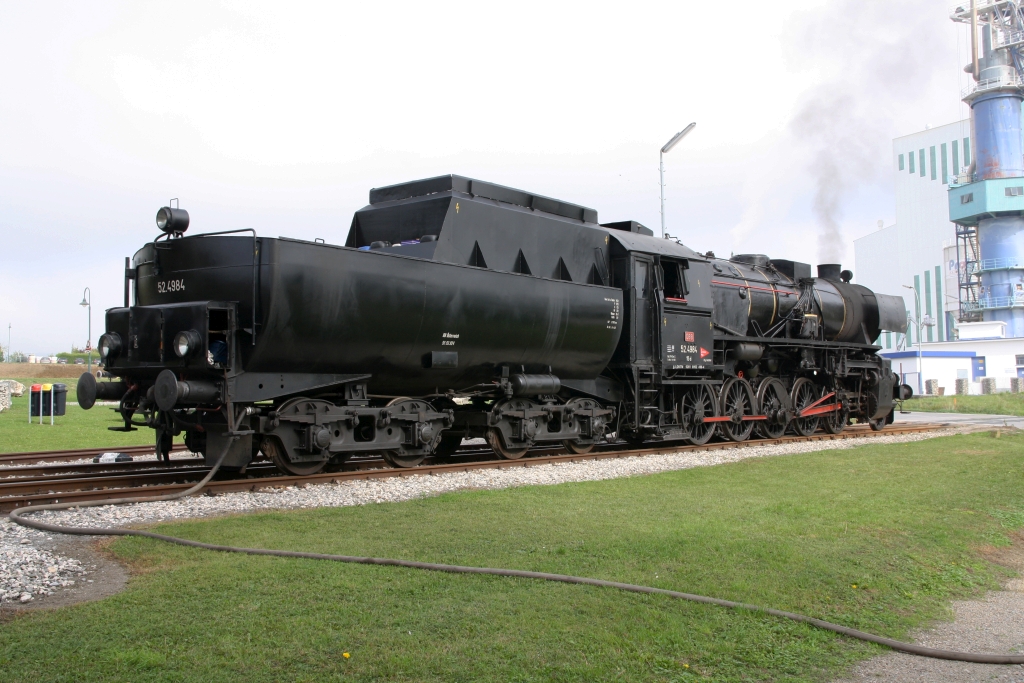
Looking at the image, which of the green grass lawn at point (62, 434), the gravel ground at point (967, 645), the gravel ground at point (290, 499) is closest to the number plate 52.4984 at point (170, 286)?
the gravel ground at point (290, 499)

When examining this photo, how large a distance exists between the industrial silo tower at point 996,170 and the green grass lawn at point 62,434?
6619cm

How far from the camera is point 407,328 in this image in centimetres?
1084

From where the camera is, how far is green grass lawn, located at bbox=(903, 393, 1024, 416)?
3469 cm

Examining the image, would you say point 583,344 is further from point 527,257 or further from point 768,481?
point 768,481

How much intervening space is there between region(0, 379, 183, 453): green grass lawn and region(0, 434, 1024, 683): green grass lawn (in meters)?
10.9

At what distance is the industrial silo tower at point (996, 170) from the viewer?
210 ft

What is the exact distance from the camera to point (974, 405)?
36.8m

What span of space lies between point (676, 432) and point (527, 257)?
5.22 metres

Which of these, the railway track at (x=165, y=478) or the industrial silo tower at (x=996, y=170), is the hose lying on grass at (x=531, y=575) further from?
the industrial silo tower at (x=996, y=170)

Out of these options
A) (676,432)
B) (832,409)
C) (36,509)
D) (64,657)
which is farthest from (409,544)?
(832,409)

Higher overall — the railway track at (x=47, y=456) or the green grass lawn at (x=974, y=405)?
the railway track at (x=47, y=456)

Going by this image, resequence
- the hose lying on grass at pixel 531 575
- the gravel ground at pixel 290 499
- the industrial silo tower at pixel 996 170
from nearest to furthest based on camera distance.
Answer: the hose lying on grass at pixel 531 575 < the gravel ground at pixel 290 499 < the industrial silo tower at pixel 996 170

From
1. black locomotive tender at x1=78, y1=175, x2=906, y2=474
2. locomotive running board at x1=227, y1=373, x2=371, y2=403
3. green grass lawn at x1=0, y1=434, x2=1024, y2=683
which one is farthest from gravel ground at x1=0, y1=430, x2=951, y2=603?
locomotive running board at x1=227, y1=373, x2=371, y2=403

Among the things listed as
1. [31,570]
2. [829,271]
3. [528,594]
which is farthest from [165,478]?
[829,271]
